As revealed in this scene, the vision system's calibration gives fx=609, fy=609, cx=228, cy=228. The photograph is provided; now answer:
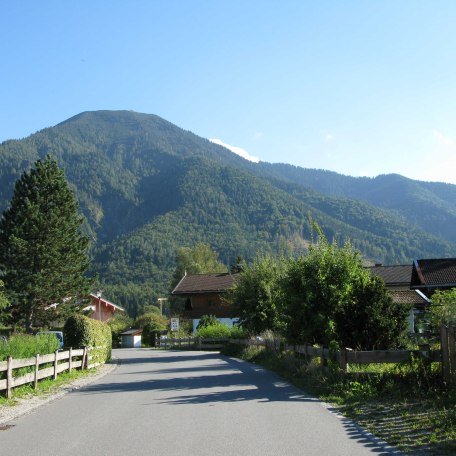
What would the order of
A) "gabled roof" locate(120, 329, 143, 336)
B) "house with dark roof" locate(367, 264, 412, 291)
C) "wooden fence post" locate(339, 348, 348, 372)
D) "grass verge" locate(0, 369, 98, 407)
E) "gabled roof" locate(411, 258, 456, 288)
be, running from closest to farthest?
"grass verge" locate(0, 369, 98, 407) < "wooden fence post" locate(339, 348, 348, 372) < "gabled roof" locate(411, 258, 456, 288) < "house with dark roof" locate(367, 264, 412, 291) < "gabled roof" locate(120, 329, 143, 336)

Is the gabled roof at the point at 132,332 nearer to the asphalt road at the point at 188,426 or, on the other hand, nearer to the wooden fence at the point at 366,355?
the wooden fence at the point at 366,355

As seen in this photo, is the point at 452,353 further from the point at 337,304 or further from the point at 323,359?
the point at 337,304

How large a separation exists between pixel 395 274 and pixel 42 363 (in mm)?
53606

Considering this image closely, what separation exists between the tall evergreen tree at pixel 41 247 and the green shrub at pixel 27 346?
72.3ft

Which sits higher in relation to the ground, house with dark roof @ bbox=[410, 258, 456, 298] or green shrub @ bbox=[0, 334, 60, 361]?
house with dark roof @ bbox=[410, 258, 456, 298]

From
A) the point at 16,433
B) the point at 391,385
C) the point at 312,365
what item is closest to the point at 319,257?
the point at 312,365

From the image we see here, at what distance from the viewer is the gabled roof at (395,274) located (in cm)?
6356

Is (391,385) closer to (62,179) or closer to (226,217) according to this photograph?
(62,179)

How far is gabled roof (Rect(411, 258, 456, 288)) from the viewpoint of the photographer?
48344 millimetres

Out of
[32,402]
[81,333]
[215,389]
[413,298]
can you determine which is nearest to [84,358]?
[81,333]

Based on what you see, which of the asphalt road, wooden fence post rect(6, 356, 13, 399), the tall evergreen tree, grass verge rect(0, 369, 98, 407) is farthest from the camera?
the tall evergreen tree

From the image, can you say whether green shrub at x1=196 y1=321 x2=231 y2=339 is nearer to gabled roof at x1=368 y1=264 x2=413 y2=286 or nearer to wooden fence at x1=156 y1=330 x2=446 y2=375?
gabled roof at x1=368 y1=264 x2=413 y2=286

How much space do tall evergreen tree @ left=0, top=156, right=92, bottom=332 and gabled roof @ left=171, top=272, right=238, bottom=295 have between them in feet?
74.5

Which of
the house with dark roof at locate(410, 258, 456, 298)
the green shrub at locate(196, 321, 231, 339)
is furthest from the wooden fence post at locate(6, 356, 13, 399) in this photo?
the house with dark roof at locate(410, 258, 456, 298)
